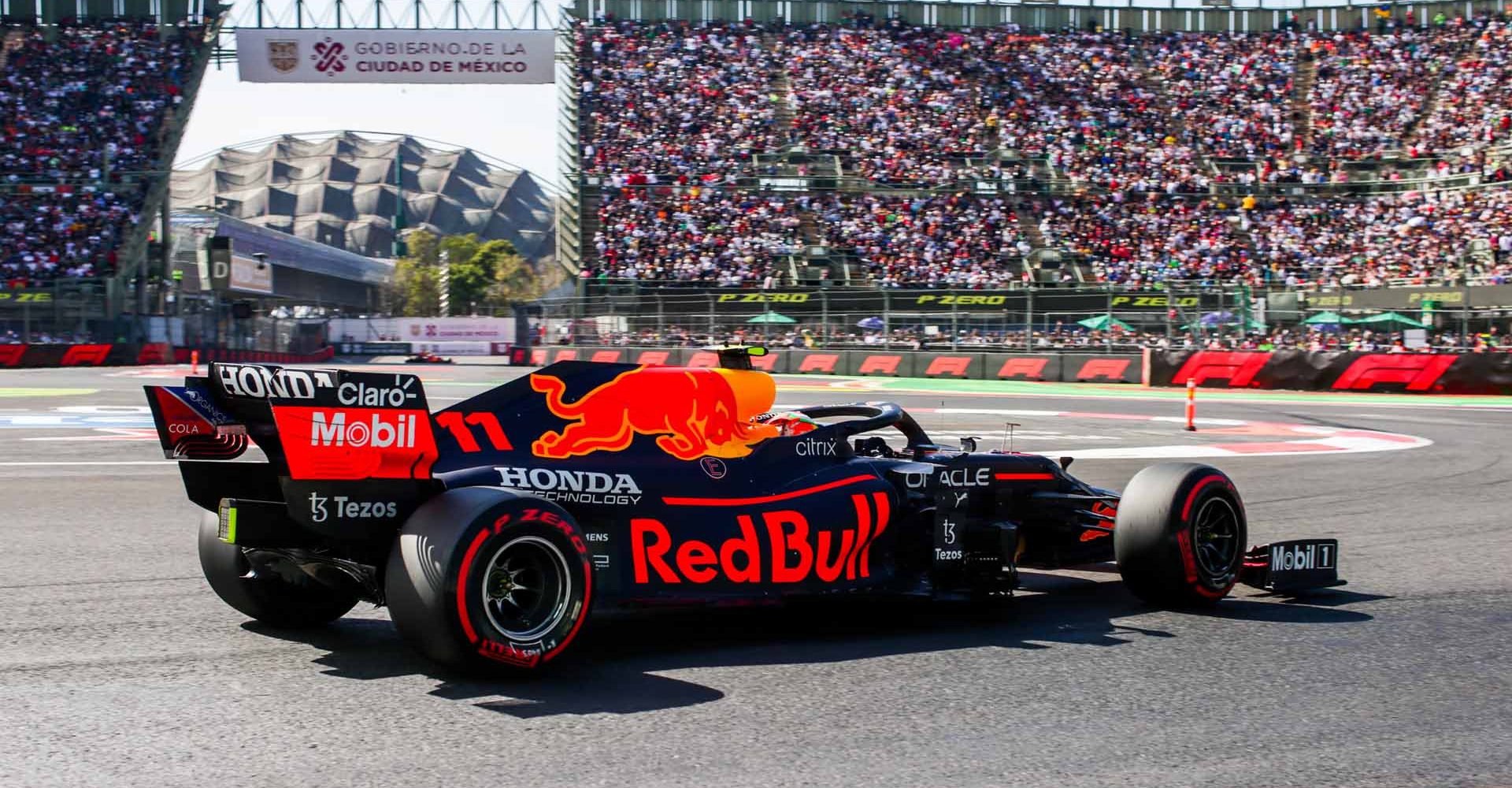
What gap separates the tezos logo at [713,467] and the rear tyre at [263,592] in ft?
5.33

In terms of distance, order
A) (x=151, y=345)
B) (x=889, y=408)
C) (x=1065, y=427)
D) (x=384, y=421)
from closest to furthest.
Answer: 1. (x=384, y=421)
2. (x=889, y=408)
3. (x=1065, y=427)
4. (x=151, y=345)

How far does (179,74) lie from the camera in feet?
154

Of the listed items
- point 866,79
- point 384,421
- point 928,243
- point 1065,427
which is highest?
point 866,79

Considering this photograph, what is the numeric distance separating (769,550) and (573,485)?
968mm

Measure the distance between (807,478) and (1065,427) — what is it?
13.8 m

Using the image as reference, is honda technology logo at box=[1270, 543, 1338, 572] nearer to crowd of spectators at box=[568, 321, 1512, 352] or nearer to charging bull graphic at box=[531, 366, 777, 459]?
charging bull graphic at box=[531, 366, 777, 459]

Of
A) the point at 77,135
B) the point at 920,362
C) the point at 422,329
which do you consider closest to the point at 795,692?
the point at 920,362

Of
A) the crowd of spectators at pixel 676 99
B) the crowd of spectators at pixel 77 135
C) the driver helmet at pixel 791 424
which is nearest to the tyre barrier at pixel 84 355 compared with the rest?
the crowd of spectators at pixel 77 135

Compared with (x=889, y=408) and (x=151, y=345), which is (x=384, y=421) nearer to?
(x=889, y=408)

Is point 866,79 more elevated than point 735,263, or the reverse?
point 866,79

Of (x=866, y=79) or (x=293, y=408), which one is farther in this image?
(x=866, y=79)

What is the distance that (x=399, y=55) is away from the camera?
1903 inches

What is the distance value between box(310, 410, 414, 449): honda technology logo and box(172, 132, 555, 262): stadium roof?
409 ft

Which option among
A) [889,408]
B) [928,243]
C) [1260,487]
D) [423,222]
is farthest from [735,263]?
[423,222]
